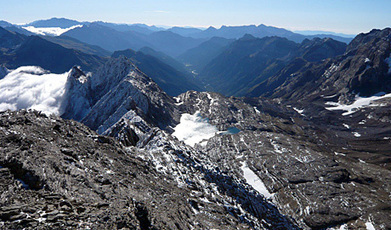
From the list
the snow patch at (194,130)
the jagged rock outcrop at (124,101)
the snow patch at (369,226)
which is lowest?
the snow patch at (369,226)

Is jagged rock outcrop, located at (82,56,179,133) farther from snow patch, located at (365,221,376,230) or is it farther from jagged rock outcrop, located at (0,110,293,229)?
snow patch, located at (365,221,376,230)

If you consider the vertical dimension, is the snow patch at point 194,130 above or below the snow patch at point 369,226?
above

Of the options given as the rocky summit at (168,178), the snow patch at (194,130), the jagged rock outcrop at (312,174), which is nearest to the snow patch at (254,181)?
the rocky summit at (168,178)

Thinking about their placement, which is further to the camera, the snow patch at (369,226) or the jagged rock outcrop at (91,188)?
the snow patch at (369,226)

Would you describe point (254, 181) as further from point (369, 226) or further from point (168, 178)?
point (168, 178)

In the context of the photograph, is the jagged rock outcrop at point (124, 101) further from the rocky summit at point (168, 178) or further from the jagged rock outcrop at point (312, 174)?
the jagged rock outcrop at point (312, 174)

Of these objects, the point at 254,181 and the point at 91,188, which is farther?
the point at 254,181

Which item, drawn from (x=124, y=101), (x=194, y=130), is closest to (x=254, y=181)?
(x=194, y=130)
